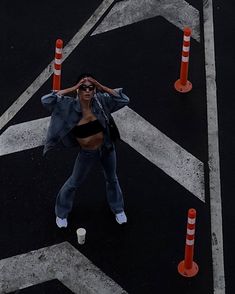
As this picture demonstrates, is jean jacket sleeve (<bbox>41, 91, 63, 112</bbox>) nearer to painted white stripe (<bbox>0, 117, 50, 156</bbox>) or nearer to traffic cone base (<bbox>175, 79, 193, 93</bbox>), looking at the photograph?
painted white stripe (<bbox>0, 117, 50, 156</bbox>)

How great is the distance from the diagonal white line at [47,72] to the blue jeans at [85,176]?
208cm

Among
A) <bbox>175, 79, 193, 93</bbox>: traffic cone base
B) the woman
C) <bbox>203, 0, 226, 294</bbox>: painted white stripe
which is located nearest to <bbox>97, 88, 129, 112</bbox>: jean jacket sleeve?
the woman

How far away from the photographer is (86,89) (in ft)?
32.8

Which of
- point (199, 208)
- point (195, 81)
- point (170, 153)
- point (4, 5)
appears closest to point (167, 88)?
point (195, 81)

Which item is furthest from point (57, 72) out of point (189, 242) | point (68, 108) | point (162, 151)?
point (189, 242)

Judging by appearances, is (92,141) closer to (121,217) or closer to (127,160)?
(121,217)

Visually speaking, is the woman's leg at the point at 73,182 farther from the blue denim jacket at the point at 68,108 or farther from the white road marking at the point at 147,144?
the white road marking at the point at 147,144

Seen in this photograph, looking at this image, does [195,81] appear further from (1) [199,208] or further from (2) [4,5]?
(2) [4,5]

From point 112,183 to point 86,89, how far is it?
177cm

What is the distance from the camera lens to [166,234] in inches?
452

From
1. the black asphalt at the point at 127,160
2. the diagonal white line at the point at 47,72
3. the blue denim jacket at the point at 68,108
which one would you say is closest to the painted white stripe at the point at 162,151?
the black asphalt at the point at 127,160

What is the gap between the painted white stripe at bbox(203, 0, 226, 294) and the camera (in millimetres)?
11070

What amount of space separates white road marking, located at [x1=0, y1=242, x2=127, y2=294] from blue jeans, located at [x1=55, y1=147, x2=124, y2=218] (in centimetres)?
60

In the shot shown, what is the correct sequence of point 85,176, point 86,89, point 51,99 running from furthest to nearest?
point 85,176, point 51,99, point 86,89
